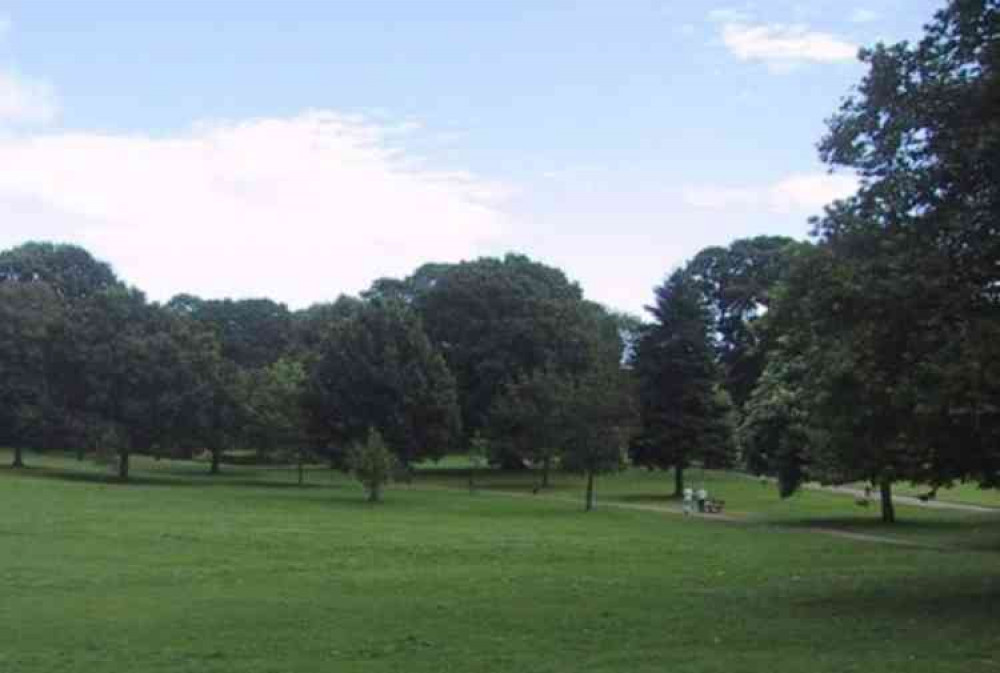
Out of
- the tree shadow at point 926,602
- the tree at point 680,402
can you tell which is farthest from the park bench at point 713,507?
the tree shadow at point 926,602

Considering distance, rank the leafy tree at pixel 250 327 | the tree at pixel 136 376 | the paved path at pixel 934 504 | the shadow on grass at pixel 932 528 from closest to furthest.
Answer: the shadow on grass at pixel 932 528 < the paved path at pixel 934 504 < the tree at pixel 136 376 < the leafy tree at pixel 250 327

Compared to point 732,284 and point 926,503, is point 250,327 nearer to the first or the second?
point 732,284

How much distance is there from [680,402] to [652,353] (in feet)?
11.0

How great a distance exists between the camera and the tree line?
16906 mm

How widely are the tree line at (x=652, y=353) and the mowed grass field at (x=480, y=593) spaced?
9.35 ft

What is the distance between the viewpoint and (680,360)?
211 feet

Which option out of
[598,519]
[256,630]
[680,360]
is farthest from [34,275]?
[256,630]

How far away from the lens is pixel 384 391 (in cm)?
6391

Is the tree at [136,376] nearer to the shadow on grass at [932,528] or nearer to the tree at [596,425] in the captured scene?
the tree at [596,425]

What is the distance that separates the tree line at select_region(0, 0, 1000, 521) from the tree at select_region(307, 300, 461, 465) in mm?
143

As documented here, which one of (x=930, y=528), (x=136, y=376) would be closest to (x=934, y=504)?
(x=930, y=528)

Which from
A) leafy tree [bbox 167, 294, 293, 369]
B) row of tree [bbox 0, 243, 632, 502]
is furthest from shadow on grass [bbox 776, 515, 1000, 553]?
leafy tree [bbox 167, 294, 293, 369]

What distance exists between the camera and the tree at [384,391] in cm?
6378

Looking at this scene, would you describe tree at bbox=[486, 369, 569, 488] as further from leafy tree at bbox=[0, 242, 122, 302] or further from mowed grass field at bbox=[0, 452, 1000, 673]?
leafy tree at bbox=[0, 242, 122, 302]
